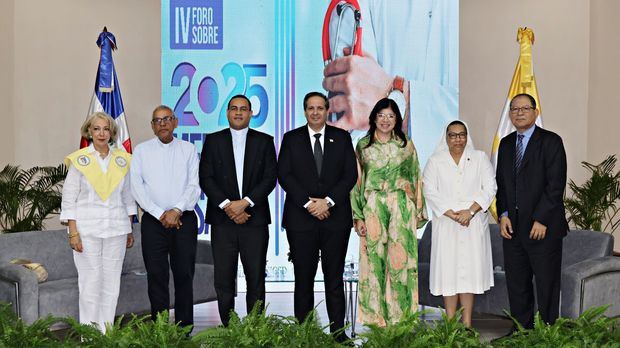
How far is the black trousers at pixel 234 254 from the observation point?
15.5 ft

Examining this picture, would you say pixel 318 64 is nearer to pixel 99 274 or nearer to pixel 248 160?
pixel 248 160

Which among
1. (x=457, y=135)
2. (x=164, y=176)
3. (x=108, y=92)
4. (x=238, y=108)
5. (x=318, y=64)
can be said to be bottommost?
(x=164, y=176)

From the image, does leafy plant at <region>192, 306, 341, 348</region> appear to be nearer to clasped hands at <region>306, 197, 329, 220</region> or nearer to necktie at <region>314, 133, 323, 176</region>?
clasped hands at <region>306, 197, 329, 220</region>

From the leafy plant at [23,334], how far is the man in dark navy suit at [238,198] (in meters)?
2.88

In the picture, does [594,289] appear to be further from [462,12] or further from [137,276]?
[462,12]

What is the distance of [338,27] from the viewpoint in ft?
26.7

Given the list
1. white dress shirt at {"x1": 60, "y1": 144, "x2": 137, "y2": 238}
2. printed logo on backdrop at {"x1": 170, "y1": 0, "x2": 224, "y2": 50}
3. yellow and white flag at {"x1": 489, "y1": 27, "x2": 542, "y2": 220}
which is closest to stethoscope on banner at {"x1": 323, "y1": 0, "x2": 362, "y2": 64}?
printed logo on backdrop at {"x1": 170, "y1": 0, "x2": 224, "y2": 50}

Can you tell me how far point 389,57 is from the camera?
817 cm

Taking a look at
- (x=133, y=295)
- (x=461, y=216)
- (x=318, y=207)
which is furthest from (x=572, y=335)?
(x=133, y=295)

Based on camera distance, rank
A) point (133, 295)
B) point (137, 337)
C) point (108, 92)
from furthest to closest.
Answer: point (108, 92)
point (133, 295)
point (137, 337)

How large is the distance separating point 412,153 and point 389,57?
350 centimetres

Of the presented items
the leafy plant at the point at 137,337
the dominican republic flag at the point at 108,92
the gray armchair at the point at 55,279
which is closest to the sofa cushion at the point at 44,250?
the gray armchair at the point at 55,279

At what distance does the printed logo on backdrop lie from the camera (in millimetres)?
7977

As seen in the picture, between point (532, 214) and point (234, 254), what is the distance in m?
1.87
